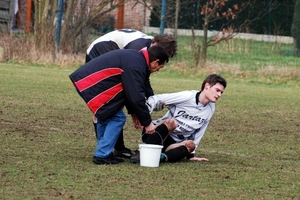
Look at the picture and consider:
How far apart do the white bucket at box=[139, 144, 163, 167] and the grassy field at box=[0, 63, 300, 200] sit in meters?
0.08

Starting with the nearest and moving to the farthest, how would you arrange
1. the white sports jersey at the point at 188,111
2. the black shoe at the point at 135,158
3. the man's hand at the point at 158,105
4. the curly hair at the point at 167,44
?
the black shoe at the point at 135,158, the curly hair at the point at 167,44, the man's hand at the point at 158,105, the white sports jersey at the point at 188,111

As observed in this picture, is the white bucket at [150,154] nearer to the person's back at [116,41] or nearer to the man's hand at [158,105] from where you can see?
the man's hand at [158,105]

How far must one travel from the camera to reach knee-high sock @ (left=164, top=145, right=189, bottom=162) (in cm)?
738

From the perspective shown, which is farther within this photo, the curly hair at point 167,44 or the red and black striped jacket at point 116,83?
the curly hair at point 167,44

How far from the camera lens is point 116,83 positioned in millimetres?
7000

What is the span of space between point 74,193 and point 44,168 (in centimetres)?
104

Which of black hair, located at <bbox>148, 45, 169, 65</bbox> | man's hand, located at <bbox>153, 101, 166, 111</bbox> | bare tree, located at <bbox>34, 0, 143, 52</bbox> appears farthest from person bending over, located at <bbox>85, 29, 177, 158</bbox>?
bare tree, located at <bbox>34, 0, 143, 52</bbox>

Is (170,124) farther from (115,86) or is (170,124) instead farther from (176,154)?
(115,86)

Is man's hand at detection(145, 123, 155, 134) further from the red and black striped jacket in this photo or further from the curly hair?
the curly hair

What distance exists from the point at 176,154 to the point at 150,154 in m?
0.52

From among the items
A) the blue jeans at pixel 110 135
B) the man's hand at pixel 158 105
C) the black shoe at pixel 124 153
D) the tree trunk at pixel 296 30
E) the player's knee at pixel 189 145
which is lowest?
the tree trunk at pixel 296 30

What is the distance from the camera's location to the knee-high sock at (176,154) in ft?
24.2

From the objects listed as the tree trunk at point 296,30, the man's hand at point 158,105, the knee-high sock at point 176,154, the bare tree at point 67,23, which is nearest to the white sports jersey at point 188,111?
the man's hand at point 158,105

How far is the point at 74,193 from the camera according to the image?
568cm
